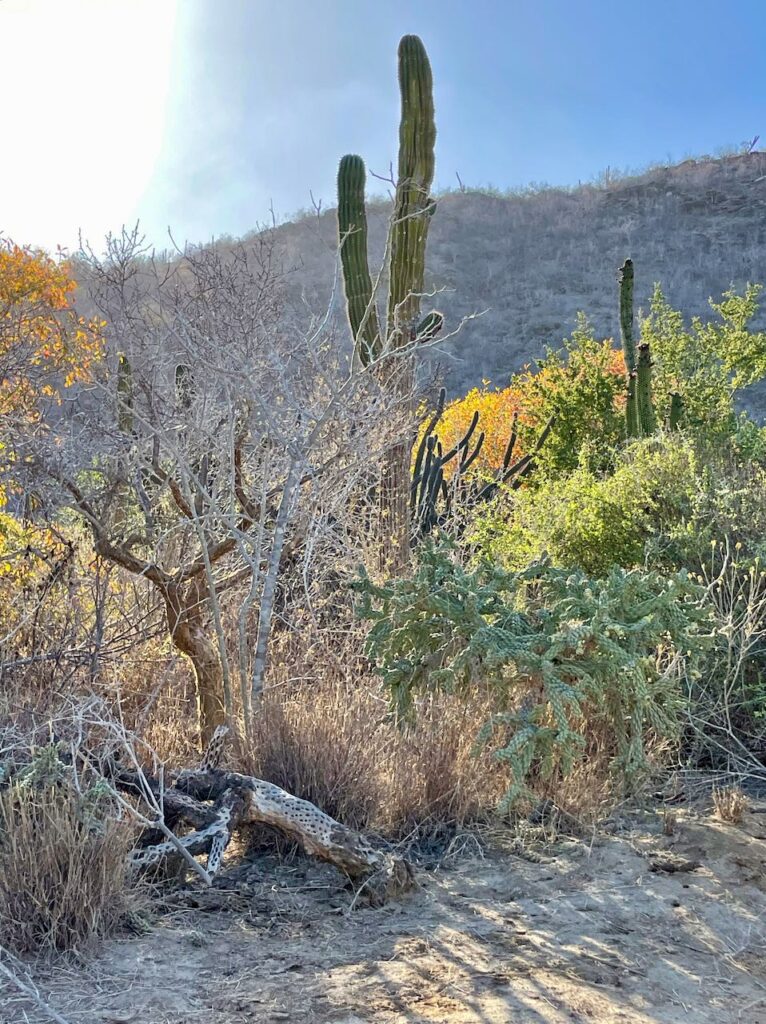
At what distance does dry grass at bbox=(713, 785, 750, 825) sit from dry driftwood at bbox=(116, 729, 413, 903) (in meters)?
1.60

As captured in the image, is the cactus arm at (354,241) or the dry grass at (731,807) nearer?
the dry grass at (731,807)

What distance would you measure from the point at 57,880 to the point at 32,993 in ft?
1.43

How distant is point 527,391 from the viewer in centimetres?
1354

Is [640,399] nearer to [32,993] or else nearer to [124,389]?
[124,389]

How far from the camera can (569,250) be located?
3856 cm

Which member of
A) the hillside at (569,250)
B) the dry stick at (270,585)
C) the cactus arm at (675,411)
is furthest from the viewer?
the hillside at (569,250)

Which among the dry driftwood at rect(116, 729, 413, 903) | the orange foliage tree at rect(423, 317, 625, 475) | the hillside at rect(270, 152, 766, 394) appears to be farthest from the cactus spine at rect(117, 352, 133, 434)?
the hillside at rect(270, 152, 766, 394)

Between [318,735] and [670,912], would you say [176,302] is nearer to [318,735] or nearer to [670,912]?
[318,735]

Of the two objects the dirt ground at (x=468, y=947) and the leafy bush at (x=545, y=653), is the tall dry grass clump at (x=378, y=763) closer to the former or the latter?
the leafy bush at (x=545, y=653)

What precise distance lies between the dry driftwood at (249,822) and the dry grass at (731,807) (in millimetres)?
1604

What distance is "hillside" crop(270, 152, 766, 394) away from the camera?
110 ft

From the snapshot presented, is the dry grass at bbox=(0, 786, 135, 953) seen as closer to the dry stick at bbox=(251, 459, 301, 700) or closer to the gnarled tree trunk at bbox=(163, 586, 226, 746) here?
the dry stick at bbox=(251, 459, 301, 700)

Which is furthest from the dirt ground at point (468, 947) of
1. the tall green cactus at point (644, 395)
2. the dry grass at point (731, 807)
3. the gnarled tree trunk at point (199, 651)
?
the tall green cactus at point (644, 395)

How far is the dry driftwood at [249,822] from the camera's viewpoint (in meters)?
3.79
